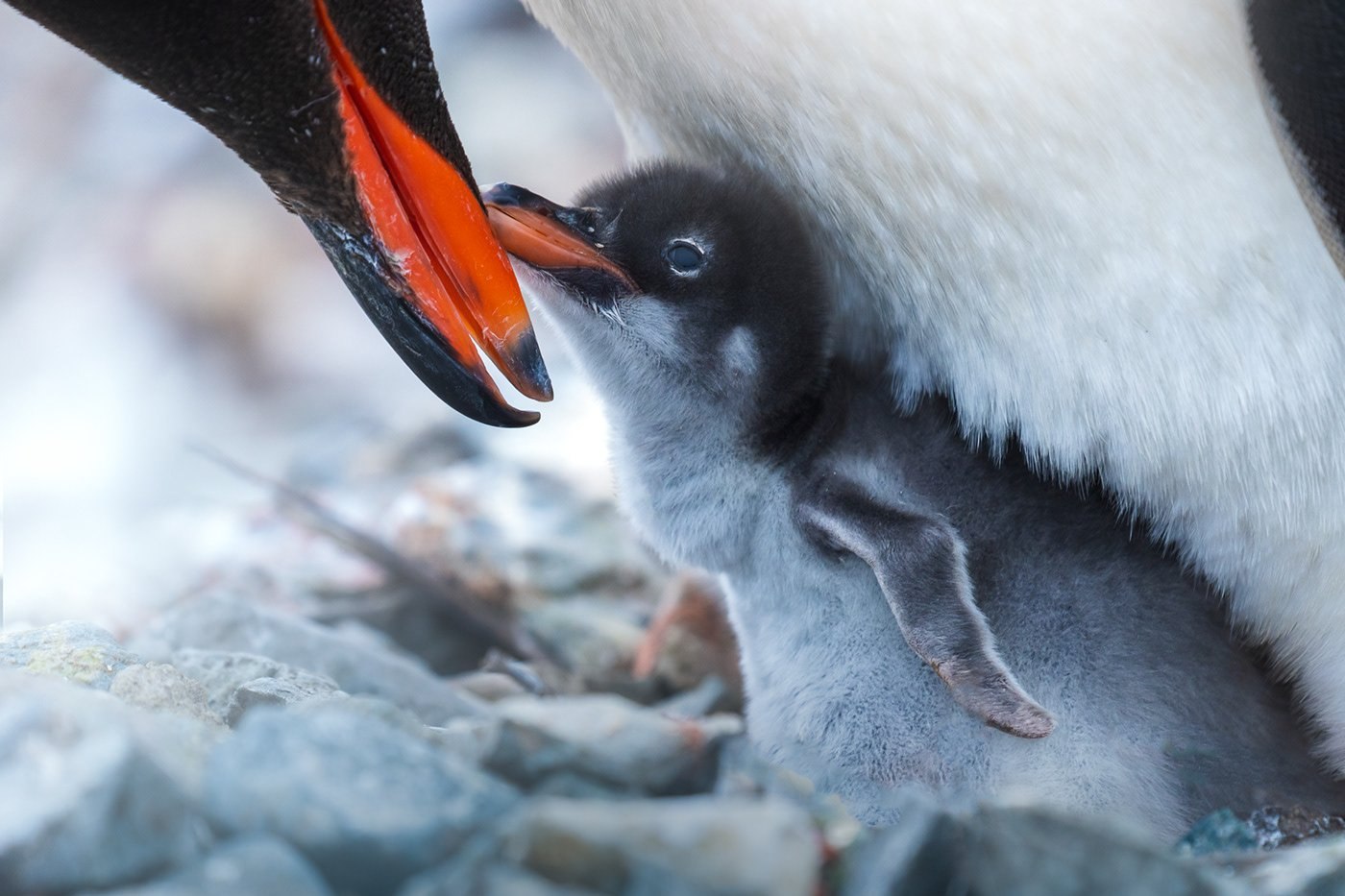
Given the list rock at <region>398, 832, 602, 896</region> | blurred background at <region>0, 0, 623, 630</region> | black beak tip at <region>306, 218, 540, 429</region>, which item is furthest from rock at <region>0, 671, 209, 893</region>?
blurred background at <region>0, 0, 623, 630</region>

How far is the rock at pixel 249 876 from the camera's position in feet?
2.62

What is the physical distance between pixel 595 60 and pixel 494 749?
88cm

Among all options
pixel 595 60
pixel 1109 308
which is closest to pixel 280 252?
pixel 595 60

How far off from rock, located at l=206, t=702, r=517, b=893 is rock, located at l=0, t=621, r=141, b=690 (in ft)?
1.49

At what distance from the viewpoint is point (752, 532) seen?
5.24 feet

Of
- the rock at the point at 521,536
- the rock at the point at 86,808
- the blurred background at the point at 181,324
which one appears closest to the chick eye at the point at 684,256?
the rock at the point at 86,808

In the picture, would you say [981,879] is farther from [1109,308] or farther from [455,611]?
[455,611]

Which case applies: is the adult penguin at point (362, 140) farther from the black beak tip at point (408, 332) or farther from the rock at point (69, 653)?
the rock at point (69, 653)

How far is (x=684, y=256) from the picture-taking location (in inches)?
60.9

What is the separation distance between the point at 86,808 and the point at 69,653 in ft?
1.76

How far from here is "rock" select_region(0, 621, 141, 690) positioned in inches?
51.8

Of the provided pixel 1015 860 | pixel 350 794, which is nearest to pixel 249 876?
pixel 350 794

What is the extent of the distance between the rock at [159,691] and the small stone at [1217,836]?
88 cm

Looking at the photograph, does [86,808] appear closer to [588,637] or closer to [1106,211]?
[1106,211]
